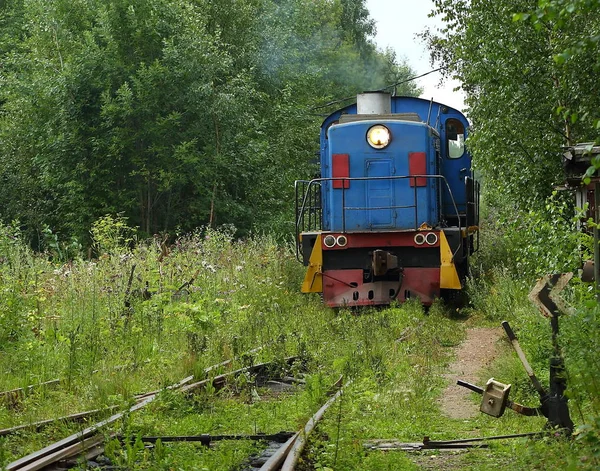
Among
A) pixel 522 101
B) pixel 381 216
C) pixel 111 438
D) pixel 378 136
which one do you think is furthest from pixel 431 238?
pixel 111 438

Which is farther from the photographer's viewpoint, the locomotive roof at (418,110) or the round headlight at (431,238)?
the locomotive roof at (418,110)

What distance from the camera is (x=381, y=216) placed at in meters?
13.8

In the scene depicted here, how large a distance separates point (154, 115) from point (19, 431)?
1851 centimetres

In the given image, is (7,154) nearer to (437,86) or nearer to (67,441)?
(437,86)

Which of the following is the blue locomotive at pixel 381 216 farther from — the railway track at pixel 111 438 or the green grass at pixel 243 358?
the railway track at pixel 111 438

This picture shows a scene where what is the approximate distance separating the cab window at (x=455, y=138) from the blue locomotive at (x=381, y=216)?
61cm

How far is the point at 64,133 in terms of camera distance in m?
23.5

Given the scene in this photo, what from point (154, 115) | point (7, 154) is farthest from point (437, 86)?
point (7, 154)

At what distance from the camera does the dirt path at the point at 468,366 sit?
24.4 feet

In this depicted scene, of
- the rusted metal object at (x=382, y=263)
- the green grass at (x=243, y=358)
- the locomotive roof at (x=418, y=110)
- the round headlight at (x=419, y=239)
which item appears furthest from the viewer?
the locomotive roof at (x=418, y=110)

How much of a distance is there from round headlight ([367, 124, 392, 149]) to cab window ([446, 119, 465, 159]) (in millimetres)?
2026

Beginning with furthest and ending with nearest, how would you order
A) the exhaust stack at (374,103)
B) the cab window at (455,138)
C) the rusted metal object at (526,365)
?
the cab window at (455,138), the exhaust stack at (374,103), the rusted metal object at (526,365)

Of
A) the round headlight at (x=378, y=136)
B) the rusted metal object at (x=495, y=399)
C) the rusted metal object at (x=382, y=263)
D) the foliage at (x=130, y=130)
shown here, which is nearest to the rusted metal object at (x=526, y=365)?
the rusted metal object at (x=495, y=399)

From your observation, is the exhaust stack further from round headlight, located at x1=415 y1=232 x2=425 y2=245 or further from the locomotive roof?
round headlight, located at x1=415 y1=232 x2=425 y2=245
